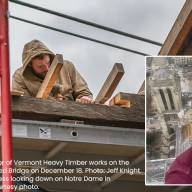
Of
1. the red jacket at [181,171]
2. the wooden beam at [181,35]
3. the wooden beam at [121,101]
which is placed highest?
the wooden beam at [181,35]

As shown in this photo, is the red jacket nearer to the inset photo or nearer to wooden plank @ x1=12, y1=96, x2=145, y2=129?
the inset photo

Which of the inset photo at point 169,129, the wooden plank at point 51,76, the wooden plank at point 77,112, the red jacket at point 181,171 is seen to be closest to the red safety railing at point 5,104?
the wooden plank at point 77,112

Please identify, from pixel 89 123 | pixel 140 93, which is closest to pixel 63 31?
pixel 140 93

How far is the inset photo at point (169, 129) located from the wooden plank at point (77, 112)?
567 millimetres

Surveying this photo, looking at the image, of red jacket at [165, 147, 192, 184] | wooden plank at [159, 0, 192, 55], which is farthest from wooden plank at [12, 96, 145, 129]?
red jacket at [165, 147, 192, 184]

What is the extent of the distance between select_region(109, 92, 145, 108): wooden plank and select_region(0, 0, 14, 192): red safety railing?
861mm

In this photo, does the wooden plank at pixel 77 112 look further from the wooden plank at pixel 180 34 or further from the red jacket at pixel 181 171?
the red jacket at pixel 181 171

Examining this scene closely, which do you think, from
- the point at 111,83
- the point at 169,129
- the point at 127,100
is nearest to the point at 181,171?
the point at 169,129

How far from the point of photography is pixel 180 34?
4.39m

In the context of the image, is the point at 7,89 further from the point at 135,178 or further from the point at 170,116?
the point at 135,178

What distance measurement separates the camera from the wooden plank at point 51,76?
4.11m

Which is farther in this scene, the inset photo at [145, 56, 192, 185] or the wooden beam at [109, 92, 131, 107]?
the wooden beam at [109, 92, 131, 107]

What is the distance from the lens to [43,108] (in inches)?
157

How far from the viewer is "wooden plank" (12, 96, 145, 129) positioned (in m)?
3.92
